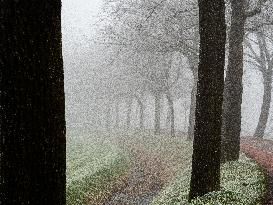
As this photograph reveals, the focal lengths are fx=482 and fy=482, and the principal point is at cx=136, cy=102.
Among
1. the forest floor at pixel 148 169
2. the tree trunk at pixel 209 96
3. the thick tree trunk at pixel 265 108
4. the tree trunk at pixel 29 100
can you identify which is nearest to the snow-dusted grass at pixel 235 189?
the tree trunk at pixel 209 96

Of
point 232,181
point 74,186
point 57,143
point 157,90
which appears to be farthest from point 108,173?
point 157,90

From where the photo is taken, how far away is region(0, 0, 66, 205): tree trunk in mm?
5785

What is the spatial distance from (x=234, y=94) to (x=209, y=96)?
21.4ft

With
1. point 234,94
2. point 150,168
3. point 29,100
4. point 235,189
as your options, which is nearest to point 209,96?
point 235,189

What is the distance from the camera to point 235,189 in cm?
1210

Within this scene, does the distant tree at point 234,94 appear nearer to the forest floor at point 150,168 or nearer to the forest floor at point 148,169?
the forest floor at point 150,168

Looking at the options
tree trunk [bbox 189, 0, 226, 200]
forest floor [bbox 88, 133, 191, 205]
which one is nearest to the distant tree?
forest floor [bbox 88, 133, 191, 205]

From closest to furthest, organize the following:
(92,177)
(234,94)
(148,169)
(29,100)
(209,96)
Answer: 1. (29,100)
2. (209,96)
3. (234,94)
4. (92,177)
5. (148,169)

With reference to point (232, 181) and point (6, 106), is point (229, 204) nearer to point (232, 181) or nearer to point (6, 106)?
point (232, 181)

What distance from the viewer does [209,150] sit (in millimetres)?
11203

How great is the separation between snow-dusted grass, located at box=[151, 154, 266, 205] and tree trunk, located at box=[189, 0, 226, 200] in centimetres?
53

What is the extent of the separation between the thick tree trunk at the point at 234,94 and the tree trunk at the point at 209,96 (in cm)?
602

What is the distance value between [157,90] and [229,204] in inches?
1350

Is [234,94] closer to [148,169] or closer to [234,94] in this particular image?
[234,94]
